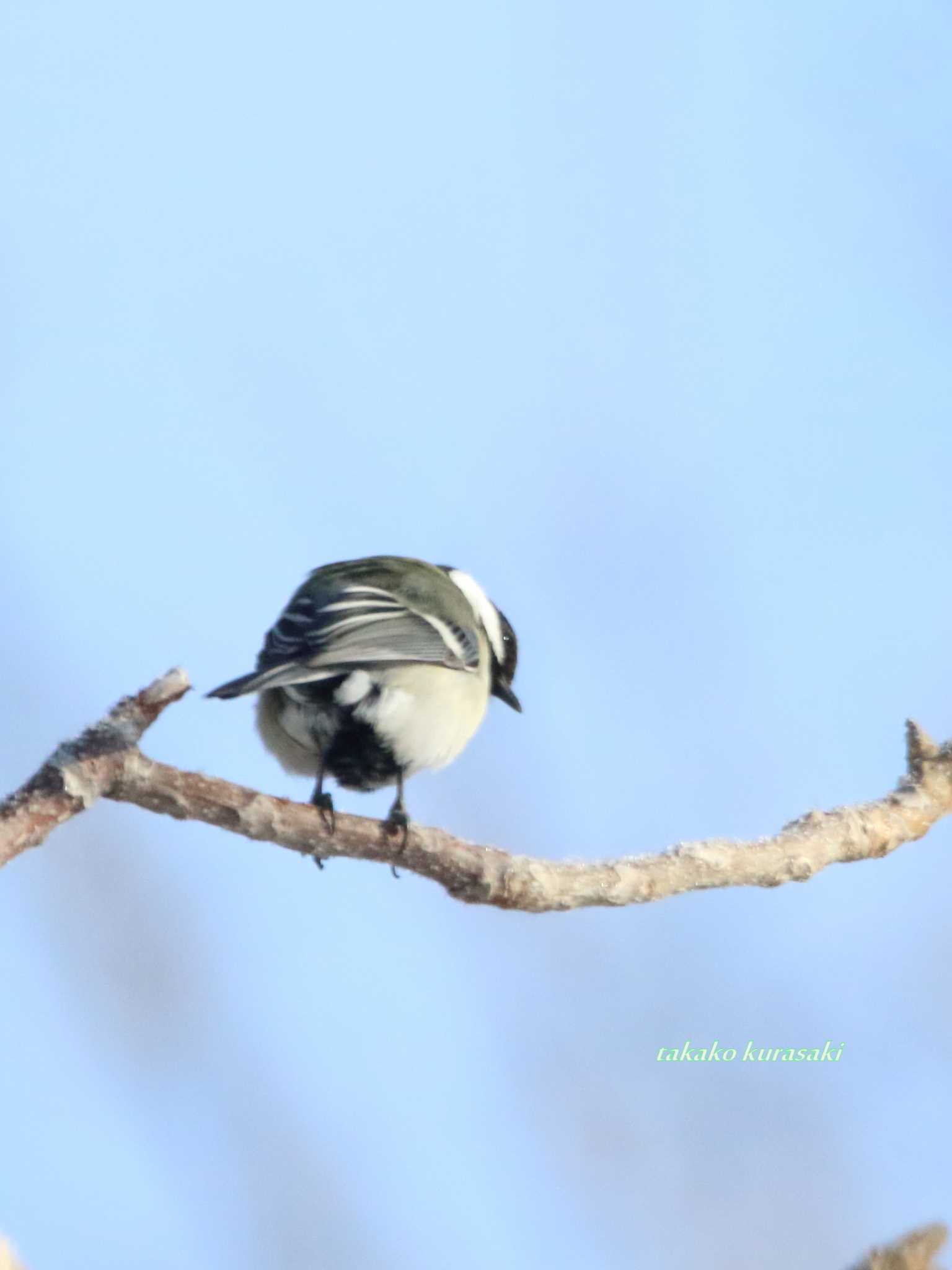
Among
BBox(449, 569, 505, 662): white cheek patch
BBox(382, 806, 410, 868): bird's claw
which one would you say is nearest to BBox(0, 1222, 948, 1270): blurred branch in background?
BBox(382, 806, 410, 868): bird's claw

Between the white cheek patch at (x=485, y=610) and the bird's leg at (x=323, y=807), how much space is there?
32.5 inches

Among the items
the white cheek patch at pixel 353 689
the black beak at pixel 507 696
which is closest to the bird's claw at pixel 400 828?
the white cheek patch at pixel 353 689

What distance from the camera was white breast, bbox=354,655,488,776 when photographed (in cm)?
347

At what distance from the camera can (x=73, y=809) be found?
84.7 inches

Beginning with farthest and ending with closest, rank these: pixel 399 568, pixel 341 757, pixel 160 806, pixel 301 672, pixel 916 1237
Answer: pixel 399 568 < pixel 341 757 < pixel 301 672 < pixel 160 806 < pixel 916 1237

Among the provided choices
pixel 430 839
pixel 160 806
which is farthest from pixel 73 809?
pixel 430 839

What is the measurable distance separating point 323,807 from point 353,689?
0.63 metres

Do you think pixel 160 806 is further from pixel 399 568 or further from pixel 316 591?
pixel 399 568

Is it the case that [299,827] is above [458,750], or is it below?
below

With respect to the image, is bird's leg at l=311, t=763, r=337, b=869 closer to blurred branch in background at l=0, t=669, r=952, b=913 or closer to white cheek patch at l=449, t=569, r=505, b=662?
blurred branch in background at l=0, t=669, r=952, b=913

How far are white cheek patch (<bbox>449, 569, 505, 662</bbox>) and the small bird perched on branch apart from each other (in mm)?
302

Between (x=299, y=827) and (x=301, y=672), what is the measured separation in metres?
0.63

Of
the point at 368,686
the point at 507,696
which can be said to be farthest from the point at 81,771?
the point at 507,696

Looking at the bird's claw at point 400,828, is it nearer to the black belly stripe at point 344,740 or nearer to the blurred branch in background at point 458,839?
the blurred branch in background at point 458,839
